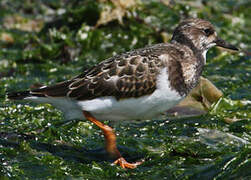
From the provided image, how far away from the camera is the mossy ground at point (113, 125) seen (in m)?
4.84

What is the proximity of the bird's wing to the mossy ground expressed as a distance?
591mm

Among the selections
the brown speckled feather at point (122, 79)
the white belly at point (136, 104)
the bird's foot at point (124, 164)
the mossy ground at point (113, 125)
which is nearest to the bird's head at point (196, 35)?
the brown speckled feather at point (122, 79)

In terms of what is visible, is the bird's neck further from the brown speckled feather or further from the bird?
the brown speckled feather

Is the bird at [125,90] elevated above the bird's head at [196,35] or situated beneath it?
situated beneath

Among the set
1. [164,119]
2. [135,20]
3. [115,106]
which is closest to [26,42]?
[135,20]

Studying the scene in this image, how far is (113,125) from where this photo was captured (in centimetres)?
586

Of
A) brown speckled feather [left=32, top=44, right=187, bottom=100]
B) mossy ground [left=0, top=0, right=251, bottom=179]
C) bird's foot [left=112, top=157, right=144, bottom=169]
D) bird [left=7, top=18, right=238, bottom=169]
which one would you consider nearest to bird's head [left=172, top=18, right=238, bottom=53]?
bird [left=7, top=18, right=238, bottom=169]

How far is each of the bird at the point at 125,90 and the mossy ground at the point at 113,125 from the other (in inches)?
15.1

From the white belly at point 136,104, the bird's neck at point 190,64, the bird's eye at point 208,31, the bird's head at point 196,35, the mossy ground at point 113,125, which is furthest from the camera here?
the bird's eye at point 208,31

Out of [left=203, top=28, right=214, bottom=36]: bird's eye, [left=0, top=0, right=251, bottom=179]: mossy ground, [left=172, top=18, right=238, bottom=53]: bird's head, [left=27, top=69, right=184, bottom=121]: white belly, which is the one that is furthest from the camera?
[left=203, top=28, right=214, bottom=36]: bird's eye

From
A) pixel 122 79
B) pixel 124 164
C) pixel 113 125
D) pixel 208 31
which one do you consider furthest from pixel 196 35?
pixel 124 164

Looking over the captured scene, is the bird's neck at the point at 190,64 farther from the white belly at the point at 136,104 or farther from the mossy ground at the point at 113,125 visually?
the mossy ground at the point at 113,125

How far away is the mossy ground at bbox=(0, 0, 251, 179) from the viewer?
15.9ft

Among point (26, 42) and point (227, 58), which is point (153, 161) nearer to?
point (227, 58)
